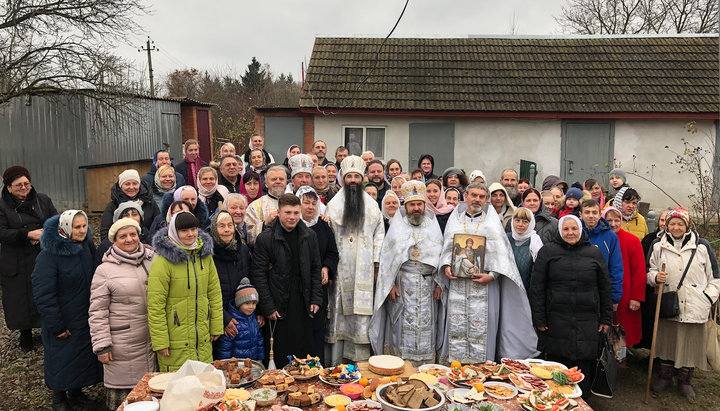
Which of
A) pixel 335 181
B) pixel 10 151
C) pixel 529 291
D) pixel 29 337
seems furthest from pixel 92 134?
pixel 529 291

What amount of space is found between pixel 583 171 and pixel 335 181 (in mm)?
8989

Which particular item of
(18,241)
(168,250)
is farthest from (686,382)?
(18,241)

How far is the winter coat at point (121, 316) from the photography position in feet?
12.5

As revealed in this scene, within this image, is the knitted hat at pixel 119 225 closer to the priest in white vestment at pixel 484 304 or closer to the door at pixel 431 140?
the priest in white vestment at pixel 484 304

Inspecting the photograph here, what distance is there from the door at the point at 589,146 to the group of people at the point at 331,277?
25.3ft

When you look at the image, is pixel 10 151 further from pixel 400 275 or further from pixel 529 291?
pixel 529 291

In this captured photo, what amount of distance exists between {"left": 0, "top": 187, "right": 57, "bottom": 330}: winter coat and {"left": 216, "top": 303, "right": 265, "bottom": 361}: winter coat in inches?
105

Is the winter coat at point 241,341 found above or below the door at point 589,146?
below

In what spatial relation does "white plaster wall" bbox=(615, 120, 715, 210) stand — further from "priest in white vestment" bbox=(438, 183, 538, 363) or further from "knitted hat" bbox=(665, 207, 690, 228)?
"priest in white vestment" bbox=(438, 183, 538, 363)

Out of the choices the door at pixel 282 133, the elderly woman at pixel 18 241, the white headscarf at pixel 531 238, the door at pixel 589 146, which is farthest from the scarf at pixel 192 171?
the door at pixel 589 146

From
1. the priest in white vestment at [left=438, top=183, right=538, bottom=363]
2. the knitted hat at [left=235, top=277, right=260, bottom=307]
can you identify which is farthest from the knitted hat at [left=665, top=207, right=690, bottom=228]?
the knitted hat at [left=235, top=277, right=260, bottom=307]

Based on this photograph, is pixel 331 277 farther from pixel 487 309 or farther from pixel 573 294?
pixel 573 294

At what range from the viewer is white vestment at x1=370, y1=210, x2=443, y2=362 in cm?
486

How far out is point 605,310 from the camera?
4453 millimetres
